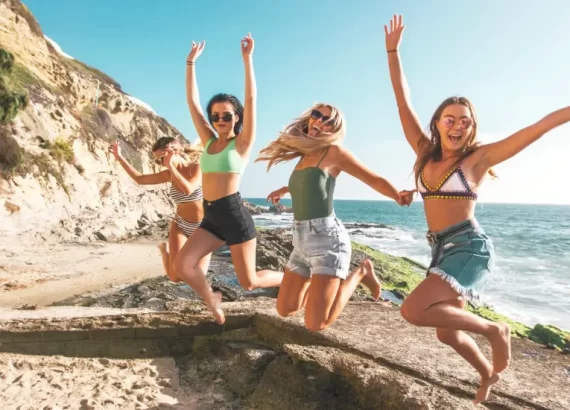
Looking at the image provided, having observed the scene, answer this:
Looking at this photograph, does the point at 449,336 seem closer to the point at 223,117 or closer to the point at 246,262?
the point at 246,262

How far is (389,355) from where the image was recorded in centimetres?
402

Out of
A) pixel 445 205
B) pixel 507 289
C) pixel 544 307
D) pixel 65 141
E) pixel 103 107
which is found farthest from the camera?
pixel 103 107

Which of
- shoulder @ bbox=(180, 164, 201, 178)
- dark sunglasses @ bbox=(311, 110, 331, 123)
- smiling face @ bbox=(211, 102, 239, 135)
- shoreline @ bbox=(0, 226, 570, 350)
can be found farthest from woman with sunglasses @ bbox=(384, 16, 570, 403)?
shoreline @ bbox=(0, 226, 570, 350)

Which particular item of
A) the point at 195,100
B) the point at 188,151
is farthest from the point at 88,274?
the point at 195,100

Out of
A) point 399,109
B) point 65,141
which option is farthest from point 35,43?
point 399,109

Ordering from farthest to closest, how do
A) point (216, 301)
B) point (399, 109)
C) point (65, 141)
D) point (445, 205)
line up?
point (65, 141), point (216, 301), point (399, 109), point (445, 205)

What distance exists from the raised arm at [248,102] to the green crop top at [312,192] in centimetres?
71

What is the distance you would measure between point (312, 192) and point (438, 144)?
0.96m

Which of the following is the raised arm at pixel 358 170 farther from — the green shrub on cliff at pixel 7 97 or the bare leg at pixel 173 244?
the green shrub on cliff at pixel 7 97

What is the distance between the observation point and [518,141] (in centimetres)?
274

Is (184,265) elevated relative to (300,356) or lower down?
elevated

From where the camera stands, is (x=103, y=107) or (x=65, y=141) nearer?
(x=65, y=141)

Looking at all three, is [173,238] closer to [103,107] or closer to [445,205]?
[445,205]

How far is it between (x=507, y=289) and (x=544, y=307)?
114 inches
